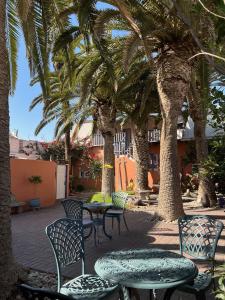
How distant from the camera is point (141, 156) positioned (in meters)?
19.2

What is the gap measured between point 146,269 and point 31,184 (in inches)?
551

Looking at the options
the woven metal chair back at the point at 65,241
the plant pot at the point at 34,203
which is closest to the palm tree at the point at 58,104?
the plant pot at the point at 34,203

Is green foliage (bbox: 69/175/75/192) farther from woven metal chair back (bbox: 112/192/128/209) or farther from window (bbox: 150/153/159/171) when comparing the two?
woven metal chair back (bbox: 112/192/128/209)

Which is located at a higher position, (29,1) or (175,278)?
(29,1)

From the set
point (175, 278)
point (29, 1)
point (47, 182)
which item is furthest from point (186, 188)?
point (175, 278)

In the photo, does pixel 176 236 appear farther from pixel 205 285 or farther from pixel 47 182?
pixel 47 182

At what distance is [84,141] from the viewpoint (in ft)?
99.1

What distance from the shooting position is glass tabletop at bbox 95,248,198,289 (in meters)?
3.24

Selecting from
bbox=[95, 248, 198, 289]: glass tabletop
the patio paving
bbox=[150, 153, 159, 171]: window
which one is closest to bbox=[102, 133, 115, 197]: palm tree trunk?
the patio paving

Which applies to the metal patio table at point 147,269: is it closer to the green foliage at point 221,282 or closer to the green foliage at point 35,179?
the green foliage at point 221,282

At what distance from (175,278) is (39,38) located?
7.02 metres

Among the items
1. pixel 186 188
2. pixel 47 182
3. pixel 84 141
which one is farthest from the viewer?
pixel 84 141

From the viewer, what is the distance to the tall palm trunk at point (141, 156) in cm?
1903

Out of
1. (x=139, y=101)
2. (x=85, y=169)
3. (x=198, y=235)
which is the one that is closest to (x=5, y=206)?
(x=198, y=235)
